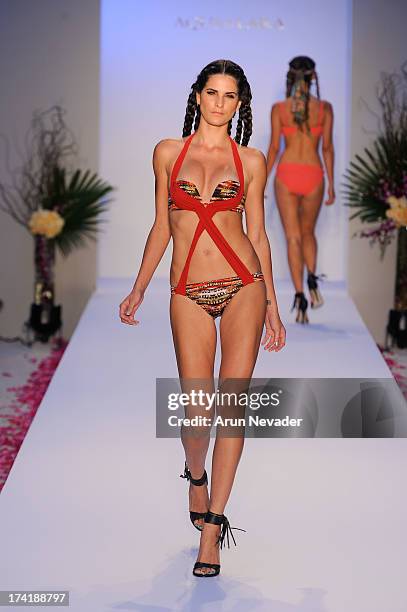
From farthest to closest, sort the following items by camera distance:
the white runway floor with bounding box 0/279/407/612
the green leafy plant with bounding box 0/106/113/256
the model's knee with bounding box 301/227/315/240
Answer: the green leafy plant with bounding box 0/106/113/256 → the model's knee with bounding box 301/227/315/240 → the white runway floor with bounding box 0/279/407/612

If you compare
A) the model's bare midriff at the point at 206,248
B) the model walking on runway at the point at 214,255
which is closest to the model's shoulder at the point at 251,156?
the model walking on runway at the point at 214,255

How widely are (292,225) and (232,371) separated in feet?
11.9

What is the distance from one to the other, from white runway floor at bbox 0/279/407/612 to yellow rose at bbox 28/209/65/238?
7.54 feet

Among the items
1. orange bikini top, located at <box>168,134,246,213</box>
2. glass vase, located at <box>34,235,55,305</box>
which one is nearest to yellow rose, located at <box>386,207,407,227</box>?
glass vase, located at <box>34,235,55,305</box>

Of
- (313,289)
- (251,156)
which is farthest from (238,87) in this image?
(313,289)

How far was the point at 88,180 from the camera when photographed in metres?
8.16

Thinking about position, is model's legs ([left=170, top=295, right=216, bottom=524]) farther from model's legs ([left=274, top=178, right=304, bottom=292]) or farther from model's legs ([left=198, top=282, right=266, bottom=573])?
model's legs ([left=274, top=178, right=304, bottom=292])

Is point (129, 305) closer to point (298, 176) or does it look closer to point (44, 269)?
point (298, 176)

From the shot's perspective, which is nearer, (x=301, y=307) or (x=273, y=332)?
(x=273, y=332)

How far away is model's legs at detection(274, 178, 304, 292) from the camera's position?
23.1 feet

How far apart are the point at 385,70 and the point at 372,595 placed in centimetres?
519

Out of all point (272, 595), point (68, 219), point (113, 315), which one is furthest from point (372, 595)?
point (68, 219)

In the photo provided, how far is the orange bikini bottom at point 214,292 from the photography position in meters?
3.50

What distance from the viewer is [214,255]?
3498 mm
